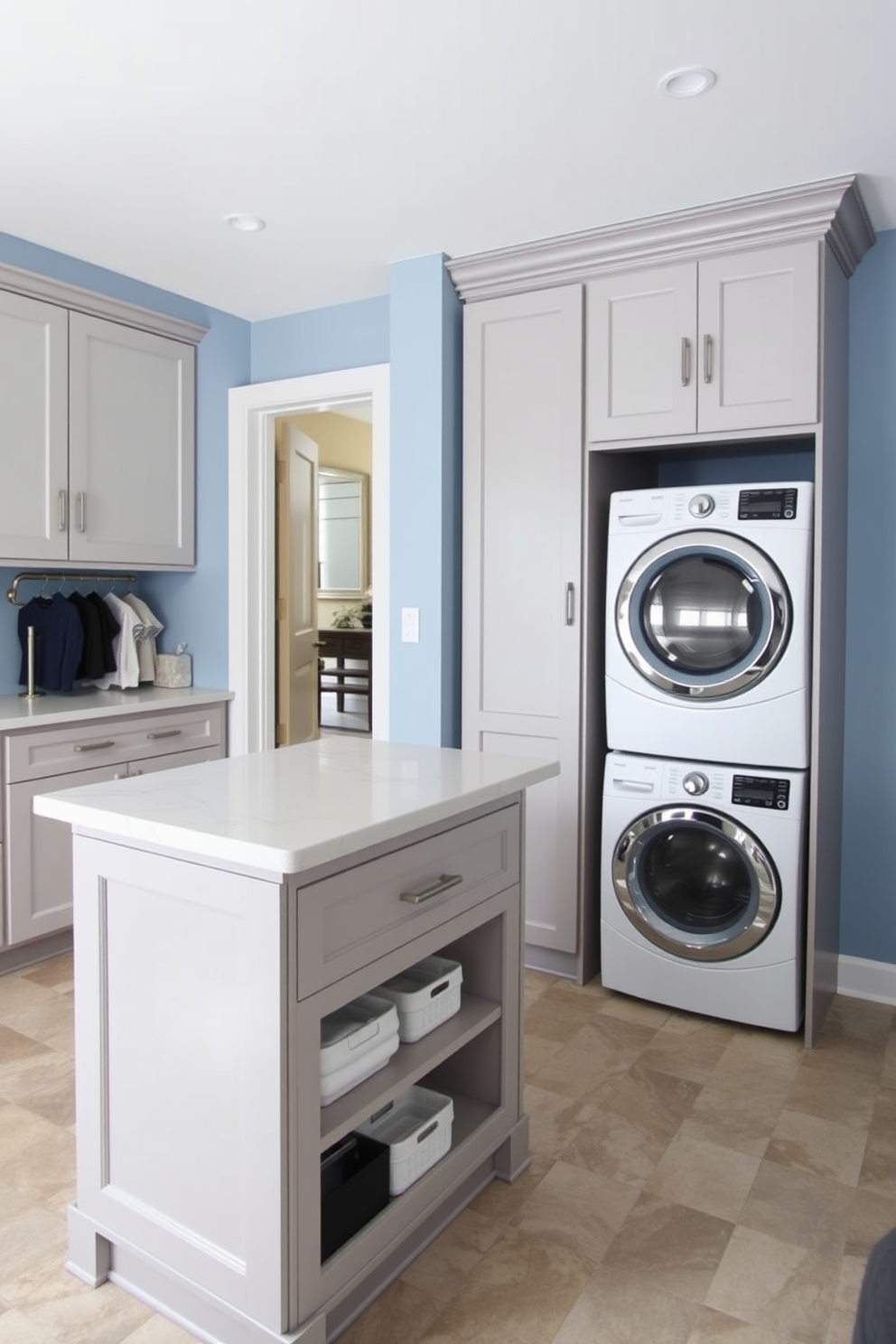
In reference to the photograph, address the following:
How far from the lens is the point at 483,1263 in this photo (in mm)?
1851

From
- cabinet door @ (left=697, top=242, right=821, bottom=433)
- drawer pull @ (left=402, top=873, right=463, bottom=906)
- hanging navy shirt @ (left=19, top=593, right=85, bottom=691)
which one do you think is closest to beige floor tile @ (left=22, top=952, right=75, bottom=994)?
hanging navy shirt @ (left=19, top=593, right=85, bottom=691)

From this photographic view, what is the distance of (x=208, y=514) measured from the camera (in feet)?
13.5

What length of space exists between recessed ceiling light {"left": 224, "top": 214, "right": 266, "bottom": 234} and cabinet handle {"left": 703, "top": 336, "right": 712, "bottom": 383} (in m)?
1.44

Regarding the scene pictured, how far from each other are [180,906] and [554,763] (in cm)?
91

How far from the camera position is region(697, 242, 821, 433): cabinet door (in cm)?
270

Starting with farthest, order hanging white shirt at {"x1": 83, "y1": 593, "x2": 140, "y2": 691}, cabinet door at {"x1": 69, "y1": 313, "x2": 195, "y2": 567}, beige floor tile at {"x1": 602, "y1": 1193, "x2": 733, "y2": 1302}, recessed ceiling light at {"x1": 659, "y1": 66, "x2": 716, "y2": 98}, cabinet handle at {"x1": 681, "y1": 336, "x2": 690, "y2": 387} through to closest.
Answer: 1. hanging white shirt at {"x1": 83, "y1": 593, "x2": 140, "y2": 691}
2. cabinet door at {"x1": 69, "y1": 313, "x2": 195, "y2": 567}
3. cabinet handle at {"x1": 681, "y1": 336, "x2": 690, "y2": 387}
4. recessed ceiling light at {"x1": 659, "y1": 66, "x2": 716, "y2": 98}
5. beige floor tile at {"x1": 602, "y1": 1193, "x2": 733, "y2": 1302}

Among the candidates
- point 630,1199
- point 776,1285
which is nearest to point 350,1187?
point 630,1199

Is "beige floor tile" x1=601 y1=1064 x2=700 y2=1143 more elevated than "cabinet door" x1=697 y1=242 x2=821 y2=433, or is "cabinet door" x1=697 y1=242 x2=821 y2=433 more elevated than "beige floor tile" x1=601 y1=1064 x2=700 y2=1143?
"cabinet door" x1=697 y1=242 x2=821 y2=433

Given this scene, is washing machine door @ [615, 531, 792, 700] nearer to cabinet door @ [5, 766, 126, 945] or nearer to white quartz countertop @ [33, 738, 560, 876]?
white quartz countertop @ [33, 738, 560, 876]

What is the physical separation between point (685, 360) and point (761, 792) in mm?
1302

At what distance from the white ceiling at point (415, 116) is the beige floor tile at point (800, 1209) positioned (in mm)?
2473

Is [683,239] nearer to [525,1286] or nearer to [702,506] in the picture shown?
[702,506]

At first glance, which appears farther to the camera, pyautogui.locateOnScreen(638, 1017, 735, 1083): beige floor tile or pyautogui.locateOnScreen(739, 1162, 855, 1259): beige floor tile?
pyautogui.locateOnScreen(638, 1017, 735, 1083): beige floor tile

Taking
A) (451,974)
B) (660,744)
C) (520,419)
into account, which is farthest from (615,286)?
(451,974)
